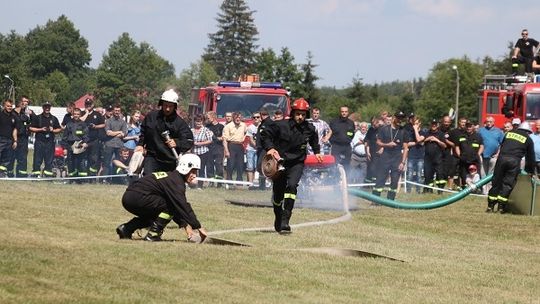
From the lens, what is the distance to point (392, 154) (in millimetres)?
23391

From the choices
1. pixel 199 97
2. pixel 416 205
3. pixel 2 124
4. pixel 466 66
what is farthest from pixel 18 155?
pixel 466 66

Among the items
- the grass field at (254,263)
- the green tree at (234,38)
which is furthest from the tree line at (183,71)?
the grass field at (254,263)

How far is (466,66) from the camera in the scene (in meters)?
139

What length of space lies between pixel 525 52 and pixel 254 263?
22.2 meters

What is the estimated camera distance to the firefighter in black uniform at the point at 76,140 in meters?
26.8

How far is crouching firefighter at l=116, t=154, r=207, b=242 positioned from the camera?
43.9 feet

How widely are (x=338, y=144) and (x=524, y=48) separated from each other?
8.59 m

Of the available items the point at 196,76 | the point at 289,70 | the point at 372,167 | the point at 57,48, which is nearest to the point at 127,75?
the point at 196,76

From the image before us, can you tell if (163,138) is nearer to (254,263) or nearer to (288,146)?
Result: (288,146)

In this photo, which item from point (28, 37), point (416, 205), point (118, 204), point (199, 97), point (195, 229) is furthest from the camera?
point (28, 37)

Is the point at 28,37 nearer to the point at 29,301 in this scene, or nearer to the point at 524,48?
the point at 524,48

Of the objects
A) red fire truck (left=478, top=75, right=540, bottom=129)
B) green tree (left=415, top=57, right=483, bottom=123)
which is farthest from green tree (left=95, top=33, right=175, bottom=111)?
red fire truck (left=478, top=75, right=540, bottom=129)

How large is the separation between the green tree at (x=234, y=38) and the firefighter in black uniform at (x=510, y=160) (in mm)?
113860

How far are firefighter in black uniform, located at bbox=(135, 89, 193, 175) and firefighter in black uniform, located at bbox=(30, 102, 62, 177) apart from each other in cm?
1242
